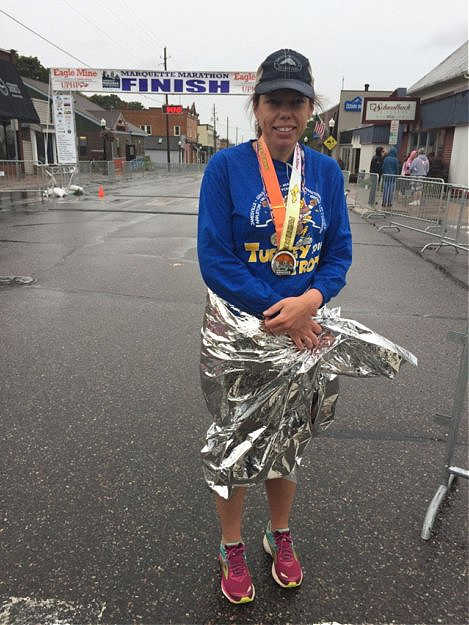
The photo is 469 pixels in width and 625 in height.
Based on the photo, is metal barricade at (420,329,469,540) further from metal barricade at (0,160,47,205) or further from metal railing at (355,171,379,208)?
metal barricade at (0,160,47,205)

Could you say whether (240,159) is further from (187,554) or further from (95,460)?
(95,460)

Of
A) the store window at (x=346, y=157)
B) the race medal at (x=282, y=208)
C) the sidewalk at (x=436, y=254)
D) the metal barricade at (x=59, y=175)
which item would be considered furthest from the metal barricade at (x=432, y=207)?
the store window at (x=346, y=157)

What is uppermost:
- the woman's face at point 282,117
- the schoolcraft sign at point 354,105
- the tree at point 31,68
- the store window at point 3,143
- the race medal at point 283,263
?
the tree at point 31,68

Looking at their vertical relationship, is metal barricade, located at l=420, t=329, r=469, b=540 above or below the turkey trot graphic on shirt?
below

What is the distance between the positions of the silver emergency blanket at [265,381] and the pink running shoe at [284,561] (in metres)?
0.37

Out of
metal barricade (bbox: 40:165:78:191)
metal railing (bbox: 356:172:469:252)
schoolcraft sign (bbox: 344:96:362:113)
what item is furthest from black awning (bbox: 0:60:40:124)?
schoolcraft sign (bbox: 344:96:362:113)

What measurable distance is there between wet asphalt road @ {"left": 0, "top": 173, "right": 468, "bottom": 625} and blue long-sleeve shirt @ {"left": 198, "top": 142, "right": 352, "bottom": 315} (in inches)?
48.4

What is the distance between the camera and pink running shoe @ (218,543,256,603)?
1961 mm

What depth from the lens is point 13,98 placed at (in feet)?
83.3

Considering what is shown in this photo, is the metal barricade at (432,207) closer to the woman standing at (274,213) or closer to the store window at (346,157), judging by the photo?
the woman standing at (274,213)

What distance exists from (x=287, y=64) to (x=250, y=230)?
1.99 feet

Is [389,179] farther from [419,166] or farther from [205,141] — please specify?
[205,141]

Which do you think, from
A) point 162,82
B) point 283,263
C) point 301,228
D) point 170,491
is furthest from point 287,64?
point 162,82

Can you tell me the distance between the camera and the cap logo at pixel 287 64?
173 centimetres
